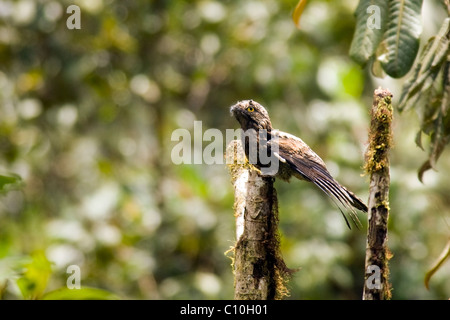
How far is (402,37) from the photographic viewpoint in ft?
8.83

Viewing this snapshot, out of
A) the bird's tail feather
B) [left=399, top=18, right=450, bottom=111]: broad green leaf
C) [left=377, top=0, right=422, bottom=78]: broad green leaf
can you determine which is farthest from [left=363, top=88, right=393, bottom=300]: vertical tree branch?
the bird's tail feather

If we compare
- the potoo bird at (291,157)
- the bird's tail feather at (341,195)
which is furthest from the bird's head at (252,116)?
the bird's tail feather at (341,195)

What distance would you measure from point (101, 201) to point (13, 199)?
6.67ft

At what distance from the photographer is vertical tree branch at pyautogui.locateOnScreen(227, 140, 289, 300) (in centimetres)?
282

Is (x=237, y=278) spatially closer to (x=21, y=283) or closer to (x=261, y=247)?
(x=261, y=247)

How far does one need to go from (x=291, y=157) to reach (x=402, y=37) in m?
1.03

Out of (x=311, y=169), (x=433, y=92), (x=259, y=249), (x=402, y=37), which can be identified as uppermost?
(x=402, y=37)

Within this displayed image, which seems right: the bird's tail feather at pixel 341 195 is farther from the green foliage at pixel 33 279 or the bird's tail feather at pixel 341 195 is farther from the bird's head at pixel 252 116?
the green foliage at pixel 33 279

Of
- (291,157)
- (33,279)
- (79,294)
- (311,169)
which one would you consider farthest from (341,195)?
(33,279)

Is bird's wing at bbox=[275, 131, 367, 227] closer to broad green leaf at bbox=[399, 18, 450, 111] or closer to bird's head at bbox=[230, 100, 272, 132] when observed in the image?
bird's head at bbox=[230, 100, 272, 132]

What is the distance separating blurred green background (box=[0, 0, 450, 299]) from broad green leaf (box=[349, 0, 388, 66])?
9.17ft

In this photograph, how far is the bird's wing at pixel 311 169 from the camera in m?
3.11

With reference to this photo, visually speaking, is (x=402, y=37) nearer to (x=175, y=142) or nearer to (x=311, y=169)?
(x=311, y=169)

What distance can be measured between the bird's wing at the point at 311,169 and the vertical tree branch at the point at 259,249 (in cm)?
34
